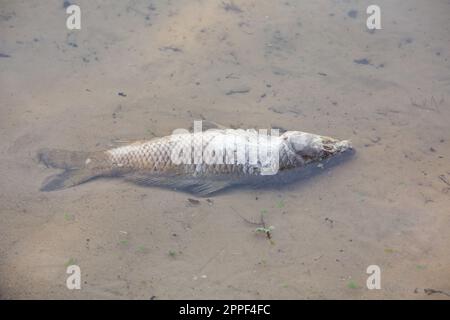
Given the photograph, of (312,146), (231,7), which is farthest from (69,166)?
(231,7)

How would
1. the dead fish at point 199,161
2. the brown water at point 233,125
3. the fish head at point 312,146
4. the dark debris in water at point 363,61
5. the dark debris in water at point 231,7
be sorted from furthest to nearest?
the dark debris in water at point 231,7 < the dark debris in water at point 363,61 < the fish head at point 312,146 < the dead fish at point 199,161 < the brown water at point 233,125

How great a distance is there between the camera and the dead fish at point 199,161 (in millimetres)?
4438

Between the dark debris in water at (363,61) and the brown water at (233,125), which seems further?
the dark debris in water at (363,61)

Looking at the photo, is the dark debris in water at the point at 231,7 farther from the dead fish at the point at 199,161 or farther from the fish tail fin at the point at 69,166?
the fish tail fin at the point at 69,166

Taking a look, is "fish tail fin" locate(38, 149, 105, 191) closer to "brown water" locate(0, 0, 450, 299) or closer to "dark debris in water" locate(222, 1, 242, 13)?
"brown water" locate(0, 0, 450, 299)

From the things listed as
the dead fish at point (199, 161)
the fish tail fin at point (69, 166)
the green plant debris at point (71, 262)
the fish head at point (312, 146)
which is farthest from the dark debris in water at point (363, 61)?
the green plant debris at point (71, 262)

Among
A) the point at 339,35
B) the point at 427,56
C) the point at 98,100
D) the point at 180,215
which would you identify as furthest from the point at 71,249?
the point at 427,56

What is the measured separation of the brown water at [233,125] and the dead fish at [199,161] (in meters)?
0.14

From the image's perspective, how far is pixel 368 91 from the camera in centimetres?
584

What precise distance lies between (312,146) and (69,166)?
2628 millimetres

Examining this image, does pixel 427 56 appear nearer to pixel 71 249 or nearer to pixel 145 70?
pixel 145 70

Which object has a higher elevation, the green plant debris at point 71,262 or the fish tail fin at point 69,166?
the fish tail fin at point 69,166

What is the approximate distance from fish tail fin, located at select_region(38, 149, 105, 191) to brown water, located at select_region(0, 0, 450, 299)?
0.35ft

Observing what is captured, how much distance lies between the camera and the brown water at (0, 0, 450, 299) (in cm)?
371
